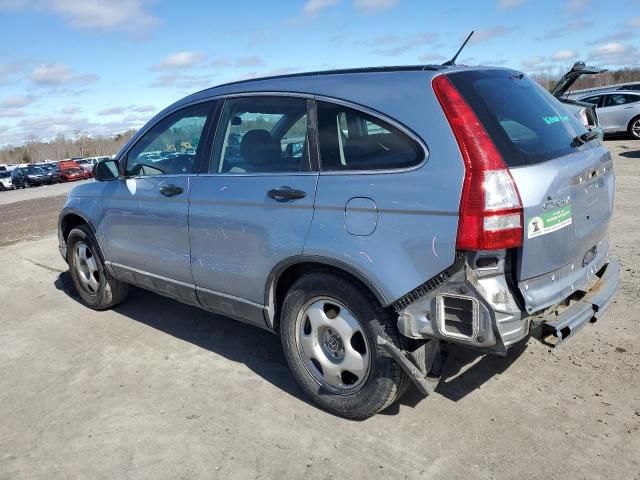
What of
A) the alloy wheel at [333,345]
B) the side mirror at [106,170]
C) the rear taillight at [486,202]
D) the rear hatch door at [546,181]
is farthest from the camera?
the side mirror at [106,170]

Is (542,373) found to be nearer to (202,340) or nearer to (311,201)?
(311,201)

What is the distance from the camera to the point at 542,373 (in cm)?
343

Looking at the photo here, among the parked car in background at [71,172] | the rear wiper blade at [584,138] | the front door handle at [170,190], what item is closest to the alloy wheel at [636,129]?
the rear wiper blade at [584,138]

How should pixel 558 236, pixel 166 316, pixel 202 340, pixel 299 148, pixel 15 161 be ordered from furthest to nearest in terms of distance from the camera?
pixel 15 161 → pixel 166 316 → pixel 202 340 → pixel 299 148 → pixel 558 236

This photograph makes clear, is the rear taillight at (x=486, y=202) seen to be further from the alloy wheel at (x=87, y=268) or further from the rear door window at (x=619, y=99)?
the rear door window at (x=619, y=99)

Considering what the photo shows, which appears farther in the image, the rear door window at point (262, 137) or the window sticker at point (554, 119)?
the rear door window at point (262, 137)

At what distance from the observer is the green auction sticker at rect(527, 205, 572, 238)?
2.46 metres

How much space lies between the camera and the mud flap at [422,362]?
271 centimetres

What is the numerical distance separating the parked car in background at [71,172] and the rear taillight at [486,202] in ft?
131

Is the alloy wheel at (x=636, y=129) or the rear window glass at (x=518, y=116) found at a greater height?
the rear window glass at (x=518, y=116)

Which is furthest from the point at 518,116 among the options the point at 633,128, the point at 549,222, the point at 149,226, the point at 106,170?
the point at 633,128

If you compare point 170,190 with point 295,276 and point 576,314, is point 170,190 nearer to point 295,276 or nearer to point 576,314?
point 295,276

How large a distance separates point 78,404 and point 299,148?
7.24ft

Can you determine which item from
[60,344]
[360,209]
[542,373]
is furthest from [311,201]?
[60,344]
